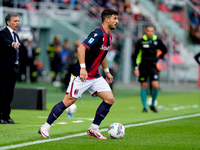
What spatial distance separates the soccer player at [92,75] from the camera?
759 cm

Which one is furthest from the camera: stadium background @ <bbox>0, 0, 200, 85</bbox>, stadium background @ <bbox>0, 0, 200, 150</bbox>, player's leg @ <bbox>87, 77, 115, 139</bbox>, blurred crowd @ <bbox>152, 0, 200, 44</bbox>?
blurred crowd @ <bbox>152, 0, 200, 44</bbox>

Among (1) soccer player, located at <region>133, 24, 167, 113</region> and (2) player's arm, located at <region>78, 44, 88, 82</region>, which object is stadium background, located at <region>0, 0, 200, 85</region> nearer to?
(1) soccer player, located at <region>133, 24, 167, 113</region>

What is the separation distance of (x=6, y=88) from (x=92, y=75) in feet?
8.40

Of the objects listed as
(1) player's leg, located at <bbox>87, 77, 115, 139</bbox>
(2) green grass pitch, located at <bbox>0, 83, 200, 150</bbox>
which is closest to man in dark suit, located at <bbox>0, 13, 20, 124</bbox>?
(2) green grass pitch, located at <bbox>0, 83, 200, 150</bbox>

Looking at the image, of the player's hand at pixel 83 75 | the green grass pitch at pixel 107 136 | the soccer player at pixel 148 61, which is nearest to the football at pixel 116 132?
the green grass pitch at pixel 107 136

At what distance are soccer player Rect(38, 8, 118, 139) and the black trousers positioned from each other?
2.28 m

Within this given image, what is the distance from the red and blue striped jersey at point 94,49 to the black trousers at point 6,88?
7.56 feet

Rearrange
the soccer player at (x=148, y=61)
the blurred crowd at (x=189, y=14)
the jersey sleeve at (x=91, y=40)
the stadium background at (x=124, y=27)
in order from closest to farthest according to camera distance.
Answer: the jersey sleeve at (x=91, y=40)
the soccer player at (x=148, y=61)
the stadium background at (x=124, y=27)
the blurred crowd at (x=189, y=14)

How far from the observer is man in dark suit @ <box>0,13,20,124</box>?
9.63 meters

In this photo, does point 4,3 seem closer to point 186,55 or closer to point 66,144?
point 186,55

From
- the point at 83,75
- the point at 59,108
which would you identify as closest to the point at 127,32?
the point at 59,108

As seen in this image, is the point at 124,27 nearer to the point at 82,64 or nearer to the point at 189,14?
the point at 189,14

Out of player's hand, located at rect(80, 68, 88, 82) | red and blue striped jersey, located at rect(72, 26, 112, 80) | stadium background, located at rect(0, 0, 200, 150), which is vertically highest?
red and blue striped jersey, located at rect(72, 26, 112, 80)

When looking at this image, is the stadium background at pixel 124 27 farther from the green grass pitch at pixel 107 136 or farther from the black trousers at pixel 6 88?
the black trousers at pixel 6 88
